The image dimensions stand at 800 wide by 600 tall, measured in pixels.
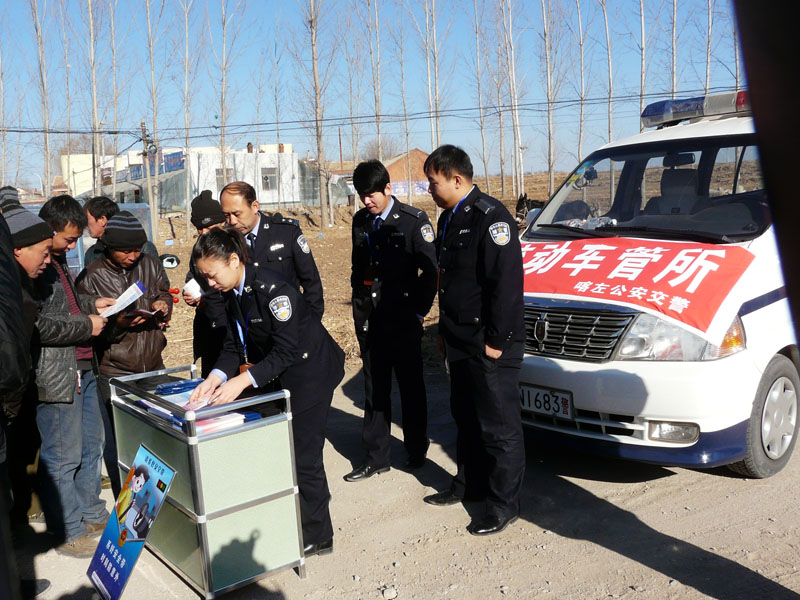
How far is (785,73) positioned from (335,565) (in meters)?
3.57

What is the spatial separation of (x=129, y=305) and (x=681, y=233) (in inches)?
142

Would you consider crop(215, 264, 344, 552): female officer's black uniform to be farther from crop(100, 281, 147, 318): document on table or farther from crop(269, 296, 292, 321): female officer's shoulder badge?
crop(100, 281, 147, 318): document on table

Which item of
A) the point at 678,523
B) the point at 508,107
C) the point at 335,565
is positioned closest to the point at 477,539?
the point at 335,565

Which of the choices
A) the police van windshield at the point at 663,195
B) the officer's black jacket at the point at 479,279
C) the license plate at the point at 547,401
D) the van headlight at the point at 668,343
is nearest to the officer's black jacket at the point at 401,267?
the officer's black jacket at the point at 479,279

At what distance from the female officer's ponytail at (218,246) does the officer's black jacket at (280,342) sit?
0.13 metres

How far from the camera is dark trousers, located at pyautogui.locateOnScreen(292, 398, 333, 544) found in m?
3.70

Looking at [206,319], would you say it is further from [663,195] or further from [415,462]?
[663,195]

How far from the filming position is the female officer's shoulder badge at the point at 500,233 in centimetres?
383

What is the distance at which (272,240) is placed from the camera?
4.68 metres

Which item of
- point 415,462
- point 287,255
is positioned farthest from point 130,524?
point 415,462

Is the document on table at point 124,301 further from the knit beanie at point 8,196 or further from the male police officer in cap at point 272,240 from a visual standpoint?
the knit beanie at point 8,196

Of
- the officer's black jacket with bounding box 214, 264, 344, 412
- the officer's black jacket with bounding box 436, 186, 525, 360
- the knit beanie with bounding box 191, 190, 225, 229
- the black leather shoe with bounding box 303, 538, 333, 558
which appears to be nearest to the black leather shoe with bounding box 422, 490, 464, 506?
the black leather shoe with bounding box 303, 538, 333, 558

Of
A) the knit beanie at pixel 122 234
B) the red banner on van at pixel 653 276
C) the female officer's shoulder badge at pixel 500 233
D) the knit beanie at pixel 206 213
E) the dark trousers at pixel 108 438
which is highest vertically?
the knit beanie at pixel 206 213

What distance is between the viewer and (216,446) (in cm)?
323
